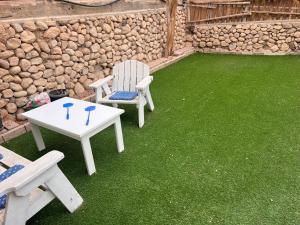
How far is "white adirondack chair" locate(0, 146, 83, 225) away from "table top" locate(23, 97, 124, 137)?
1.36ft

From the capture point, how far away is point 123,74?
Answer: 3252 millimetres

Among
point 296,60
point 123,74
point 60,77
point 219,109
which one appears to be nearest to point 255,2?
point 296,60

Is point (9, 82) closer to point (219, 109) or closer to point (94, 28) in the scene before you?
point (94, 28)

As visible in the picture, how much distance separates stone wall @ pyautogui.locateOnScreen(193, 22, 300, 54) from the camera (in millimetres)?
5727

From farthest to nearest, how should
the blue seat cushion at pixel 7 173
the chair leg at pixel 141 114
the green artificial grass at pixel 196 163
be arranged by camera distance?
the chair leg at pixel 141 114, the green artificial grass at pixel 196 163, the blue seat cushion at pixel 7 173

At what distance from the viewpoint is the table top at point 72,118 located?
79.2 inches

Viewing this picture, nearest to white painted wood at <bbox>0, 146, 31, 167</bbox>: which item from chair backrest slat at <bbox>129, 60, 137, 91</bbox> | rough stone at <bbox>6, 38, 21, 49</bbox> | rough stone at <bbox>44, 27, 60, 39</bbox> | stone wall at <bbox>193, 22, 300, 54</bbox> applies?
rough stone at <bbox>6, 38, 21, 49</bbox>

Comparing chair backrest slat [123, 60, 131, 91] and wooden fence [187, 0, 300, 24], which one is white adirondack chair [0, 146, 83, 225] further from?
wooden fence [187, 0, 300, 24]

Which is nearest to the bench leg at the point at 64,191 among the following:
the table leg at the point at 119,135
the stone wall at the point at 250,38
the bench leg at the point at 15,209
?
the bench leg at the point at 15,209

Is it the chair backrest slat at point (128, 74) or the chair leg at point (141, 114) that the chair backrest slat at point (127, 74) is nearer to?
the chair backrest slat at point (128, 74)

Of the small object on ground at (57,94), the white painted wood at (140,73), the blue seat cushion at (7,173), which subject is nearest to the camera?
the blue seat cushion at (7,173)

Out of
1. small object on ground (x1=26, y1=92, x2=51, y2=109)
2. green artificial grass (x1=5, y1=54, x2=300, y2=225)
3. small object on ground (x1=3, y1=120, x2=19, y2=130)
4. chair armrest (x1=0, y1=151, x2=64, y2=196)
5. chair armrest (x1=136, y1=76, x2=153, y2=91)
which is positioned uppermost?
chair armrest (x1=0, y1=151, x2=64, y2=196)

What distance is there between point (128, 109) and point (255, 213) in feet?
7.21

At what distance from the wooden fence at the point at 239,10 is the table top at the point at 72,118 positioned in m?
5.29
